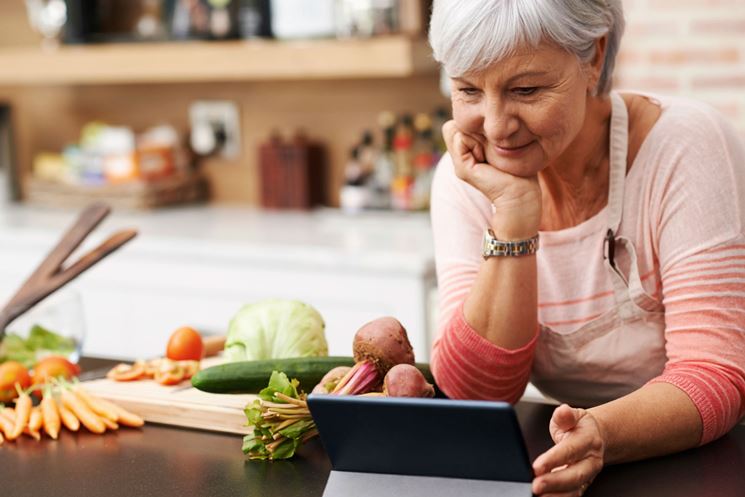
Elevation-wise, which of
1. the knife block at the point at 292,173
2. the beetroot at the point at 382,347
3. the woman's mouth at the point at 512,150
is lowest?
the knife block at the point at 292,173

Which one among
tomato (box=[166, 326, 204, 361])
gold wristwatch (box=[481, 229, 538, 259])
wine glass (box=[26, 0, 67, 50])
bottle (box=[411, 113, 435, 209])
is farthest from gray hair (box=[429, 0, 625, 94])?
wine glass (box=[26, 0, 67, 50])

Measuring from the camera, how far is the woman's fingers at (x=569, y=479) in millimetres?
1220

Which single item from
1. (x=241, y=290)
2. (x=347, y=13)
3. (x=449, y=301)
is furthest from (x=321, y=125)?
(x=449, y=301)

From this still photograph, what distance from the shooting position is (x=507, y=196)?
1.56 metres

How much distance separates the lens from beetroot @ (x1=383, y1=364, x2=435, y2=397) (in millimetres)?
1360

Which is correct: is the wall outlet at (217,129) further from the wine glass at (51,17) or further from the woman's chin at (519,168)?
the woman's chin at (519,168)

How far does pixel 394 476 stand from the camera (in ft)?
4.24

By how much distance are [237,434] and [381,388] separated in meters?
0.24

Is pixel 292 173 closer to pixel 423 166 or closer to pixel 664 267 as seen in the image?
pixel 423 166

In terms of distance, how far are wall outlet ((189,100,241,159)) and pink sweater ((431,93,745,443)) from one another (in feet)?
7.39

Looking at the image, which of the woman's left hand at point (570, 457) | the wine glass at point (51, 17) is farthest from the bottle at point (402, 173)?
the woman's left hand at point (570, 457)

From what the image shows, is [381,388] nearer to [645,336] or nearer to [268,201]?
[645,336]

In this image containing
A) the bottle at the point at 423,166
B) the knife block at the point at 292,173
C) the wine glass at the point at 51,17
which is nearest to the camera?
the bottle at the point at 423,166

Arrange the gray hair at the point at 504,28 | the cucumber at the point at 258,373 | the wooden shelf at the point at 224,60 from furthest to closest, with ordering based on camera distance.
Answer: the wooden shelf at the point at 224,60
the cucumber at the point at 258,373
the gray hair at the point at 504,28
